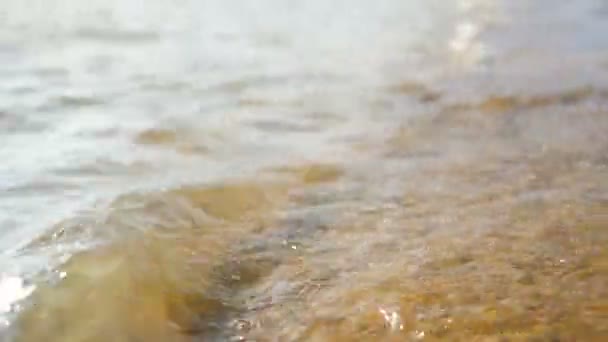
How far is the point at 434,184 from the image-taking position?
3.88 metres

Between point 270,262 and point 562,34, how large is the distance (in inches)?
234

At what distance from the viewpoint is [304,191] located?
3896mm

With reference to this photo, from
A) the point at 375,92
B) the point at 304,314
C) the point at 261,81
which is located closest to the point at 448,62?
the point at 375,92

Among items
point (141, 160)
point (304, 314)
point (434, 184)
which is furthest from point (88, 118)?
point (304, 314)

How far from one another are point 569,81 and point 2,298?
4.52 metres

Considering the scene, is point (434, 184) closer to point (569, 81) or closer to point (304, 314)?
point (304, 314)

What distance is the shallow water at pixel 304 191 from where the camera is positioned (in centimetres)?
267

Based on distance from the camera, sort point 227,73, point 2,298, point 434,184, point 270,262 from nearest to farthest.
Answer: point 2,298 → point 270,262 → point 434,184 → point 227,73

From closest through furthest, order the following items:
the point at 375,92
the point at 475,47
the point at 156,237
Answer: the point at 156,237
the point at 375,92
the point at 475,47

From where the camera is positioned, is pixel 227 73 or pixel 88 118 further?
pixel 227 73

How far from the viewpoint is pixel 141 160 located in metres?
4.40

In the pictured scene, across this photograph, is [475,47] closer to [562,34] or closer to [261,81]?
[562,34]

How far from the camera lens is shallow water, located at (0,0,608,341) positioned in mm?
2668

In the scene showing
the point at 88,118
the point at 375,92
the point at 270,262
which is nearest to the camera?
the point at 270,262
